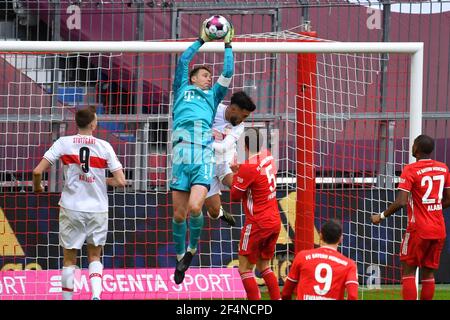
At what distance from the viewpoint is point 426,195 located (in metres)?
12.3

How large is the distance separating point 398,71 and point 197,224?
17.8 ft

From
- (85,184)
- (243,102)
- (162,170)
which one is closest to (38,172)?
(85,184)

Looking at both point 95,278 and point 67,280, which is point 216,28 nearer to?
point 95,278

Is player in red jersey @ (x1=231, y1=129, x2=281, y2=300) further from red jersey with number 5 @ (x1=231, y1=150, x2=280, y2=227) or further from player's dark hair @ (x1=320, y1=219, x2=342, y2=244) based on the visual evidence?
player's dark hair @ (x1=320, y1=219, x2=342, y2=244)

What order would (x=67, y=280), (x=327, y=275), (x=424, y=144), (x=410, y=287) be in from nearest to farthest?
(x=327, y=275) < (x=67, y=280) < (x=424, y=144) < (x=410, y=287)

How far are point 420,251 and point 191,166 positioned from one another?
2591 mm

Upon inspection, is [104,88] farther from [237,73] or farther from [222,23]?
[222,23]

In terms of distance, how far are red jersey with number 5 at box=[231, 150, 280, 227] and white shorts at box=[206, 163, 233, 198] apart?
41 cm

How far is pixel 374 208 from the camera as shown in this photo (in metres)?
15.0

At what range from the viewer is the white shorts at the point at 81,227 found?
11.8 metres

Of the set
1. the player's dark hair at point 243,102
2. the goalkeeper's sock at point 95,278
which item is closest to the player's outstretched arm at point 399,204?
the player's dark hair at point 243,102

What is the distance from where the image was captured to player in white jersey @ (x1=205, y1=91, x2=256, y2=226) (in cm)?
1259

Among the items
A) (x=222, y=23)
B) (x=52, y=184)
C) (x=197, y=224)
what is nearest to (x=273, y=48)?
(x=222, y=23)
